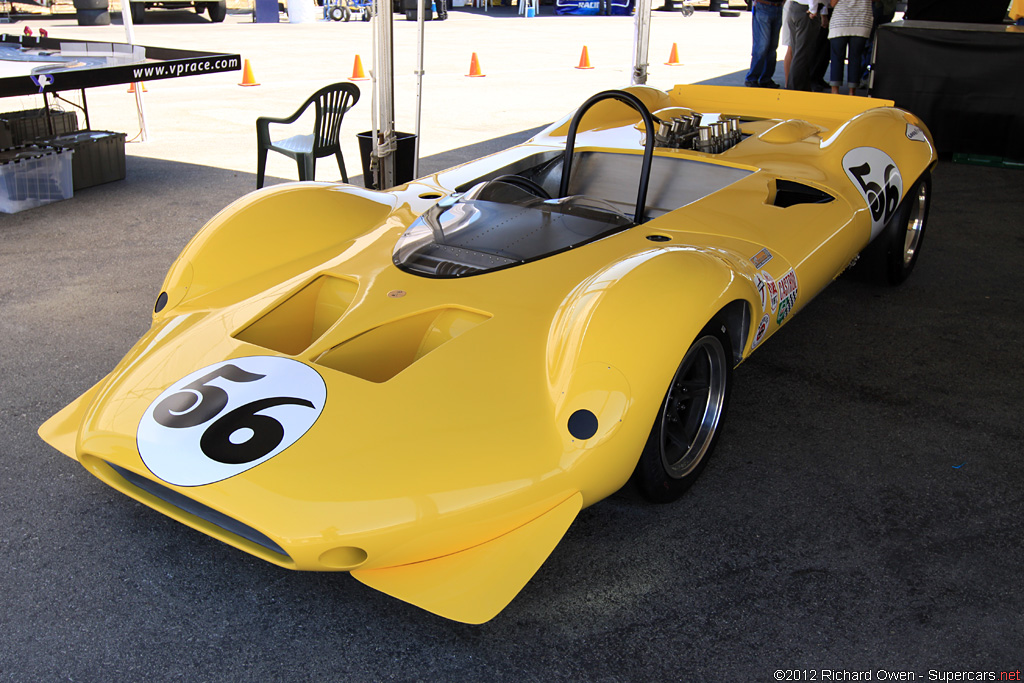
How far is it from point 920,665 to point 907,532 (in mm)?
508

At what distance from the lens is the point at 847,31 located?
25.5ft

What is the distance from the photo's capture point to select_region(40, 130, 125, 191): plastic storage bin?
18.5ft

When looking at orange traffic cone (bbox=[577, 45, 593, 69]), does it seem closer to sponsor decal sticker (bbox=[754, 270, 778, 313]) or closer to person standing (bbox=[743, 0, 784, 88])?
person standing (bbox=[743, 0, 784, 88])

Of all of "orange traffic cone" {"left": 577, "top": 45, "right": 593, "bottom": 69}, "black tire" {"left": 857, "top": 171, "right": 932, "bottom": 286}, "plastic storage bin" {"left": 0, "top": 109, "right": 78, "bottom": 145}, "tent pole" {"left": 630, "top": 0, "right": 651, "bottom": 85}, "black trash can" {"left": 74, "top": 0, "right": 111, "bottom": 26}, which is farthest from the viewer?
"black trash can" {"left": 74, "top": 0, "right": 111, "bottom": 26}

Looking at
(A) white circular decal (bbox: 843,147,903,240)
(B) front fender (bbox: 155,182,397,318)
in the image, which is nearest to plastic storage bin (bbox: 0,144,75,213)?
(B) front fender (bbox: 155,182,397,318)

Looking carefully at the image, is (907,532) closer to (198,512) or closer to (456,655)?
(456,655)

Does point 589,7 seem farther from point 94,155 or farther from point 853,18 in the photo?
point 94,155

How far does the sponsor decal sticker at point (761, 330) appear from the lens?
2.44 metres

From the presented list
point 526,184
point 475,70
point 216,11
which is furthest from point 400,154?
point 216,11

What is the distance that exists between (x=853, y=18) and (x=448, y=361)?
290 inches

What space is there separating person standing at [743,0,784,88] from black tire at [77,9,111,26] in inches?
549

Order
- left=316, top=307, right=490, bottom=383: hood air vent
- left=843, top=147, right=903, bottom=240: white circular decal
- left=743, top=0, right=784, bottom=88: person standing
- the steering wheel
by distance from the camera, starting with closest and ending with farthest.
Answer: left=316, top=307, right=490, bottom=383: hood air vent, the steering wheel, left=843, top=147, right=903, bottom=240: white circular decal, left=743, top=0, right=784, bottom=88: person standing

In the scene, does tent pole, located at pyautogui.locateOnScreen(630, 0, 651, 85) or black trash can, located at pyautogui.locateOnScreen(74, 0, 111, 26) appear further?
black trash can, located at pyautogui.locateOnScreen(74, 0, 111, 26)

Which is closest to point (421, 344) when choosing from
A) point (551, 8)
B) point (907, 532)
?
point (907, 532)
